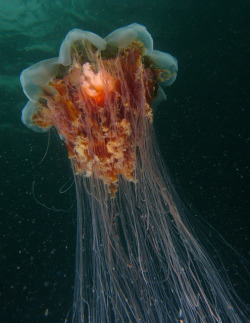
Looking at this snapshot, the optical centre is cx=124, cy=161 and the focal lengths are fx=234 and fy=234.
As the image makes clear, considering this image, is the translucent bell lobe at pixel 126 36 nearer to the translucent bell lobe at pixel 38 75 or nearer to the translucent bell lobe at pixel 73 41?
the translucent bell lobe at pixel 73 41

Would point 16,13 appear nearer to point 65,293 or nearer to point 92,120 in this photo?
point 92,120

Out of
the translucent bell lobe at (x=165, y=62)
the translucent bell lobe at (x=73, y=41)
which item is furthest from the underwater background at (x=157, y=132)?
the translucent bell lobe at (x=73, y=41)

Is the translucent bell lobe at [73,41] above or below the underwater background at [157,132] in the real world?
above

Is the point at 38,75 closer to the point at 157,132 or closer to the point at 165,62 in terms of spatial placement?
the point at 165,62

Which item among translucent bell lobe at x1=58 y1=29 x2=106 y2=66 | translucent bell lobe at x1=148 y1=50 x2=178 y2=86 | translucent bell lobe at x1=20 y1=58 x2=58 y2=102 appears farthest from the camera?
translucent bell lobe at x1=148 y1=50 x2=178 y2=86

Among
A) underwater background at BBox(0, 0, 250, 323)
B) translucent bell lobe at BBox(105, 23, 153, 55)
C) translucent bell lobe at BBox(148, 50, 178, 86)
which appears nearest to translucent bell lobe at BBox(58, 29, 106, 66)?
translucent bell lobe at BBox(105, 23, 153, 55)

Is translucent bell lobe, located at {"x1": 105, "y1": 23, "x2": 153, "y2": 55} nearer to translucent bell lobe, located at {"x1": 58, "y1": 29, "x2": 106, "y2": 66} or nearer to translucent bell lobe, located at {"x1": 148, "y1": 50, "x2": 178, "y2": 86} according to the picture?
translucent bell lobe, located at {"x1": 58, "y1": 29, "x2": 106, "y2": 66}
